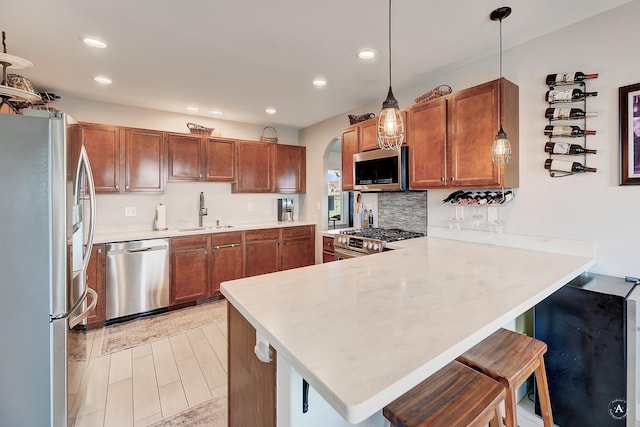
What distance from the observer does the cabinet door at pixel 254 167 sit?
4.36 m

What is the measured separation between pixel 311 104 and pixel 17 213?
10.2 ft

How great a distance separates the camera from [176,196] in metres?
4.11

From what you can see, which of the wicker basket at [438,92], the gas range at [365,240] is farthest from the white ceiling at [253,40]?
the gas range at [365,240]

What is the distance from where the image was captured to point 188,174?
12.9 ft

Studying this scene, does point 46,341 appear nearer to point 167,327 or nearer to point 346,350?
point 346,350

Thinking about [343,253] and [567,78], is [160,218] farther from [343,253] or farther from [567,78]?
[567,78]

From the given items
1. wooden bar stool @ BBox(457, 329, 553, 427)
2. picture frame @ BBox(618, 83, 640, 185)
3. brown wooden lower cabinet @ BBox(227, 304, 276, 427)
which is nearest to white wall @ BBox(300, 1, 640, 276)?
picture frame @ BBox(618, 83, 640, 185)

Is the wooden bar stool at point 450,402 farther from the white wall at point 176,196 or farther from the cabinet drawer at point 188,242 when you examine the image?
the white wall at point 176,196

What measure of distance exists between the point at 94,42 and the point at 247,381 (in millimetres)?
2631

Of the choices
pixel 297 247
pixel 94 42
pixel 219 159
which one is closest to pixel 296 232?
pixel 297 247

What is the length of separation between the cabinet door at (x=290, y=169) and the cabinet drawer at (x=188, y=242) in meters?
1.48

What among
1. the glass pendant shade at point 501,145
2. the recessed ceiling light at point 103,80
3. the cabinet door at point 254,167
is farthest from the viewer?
the cabinet door at point 254,167

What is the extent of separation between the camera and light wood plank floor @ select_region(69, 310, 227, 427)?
1836 mm

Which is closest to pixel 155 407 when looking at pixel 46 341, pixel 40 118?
pixel 46 341
